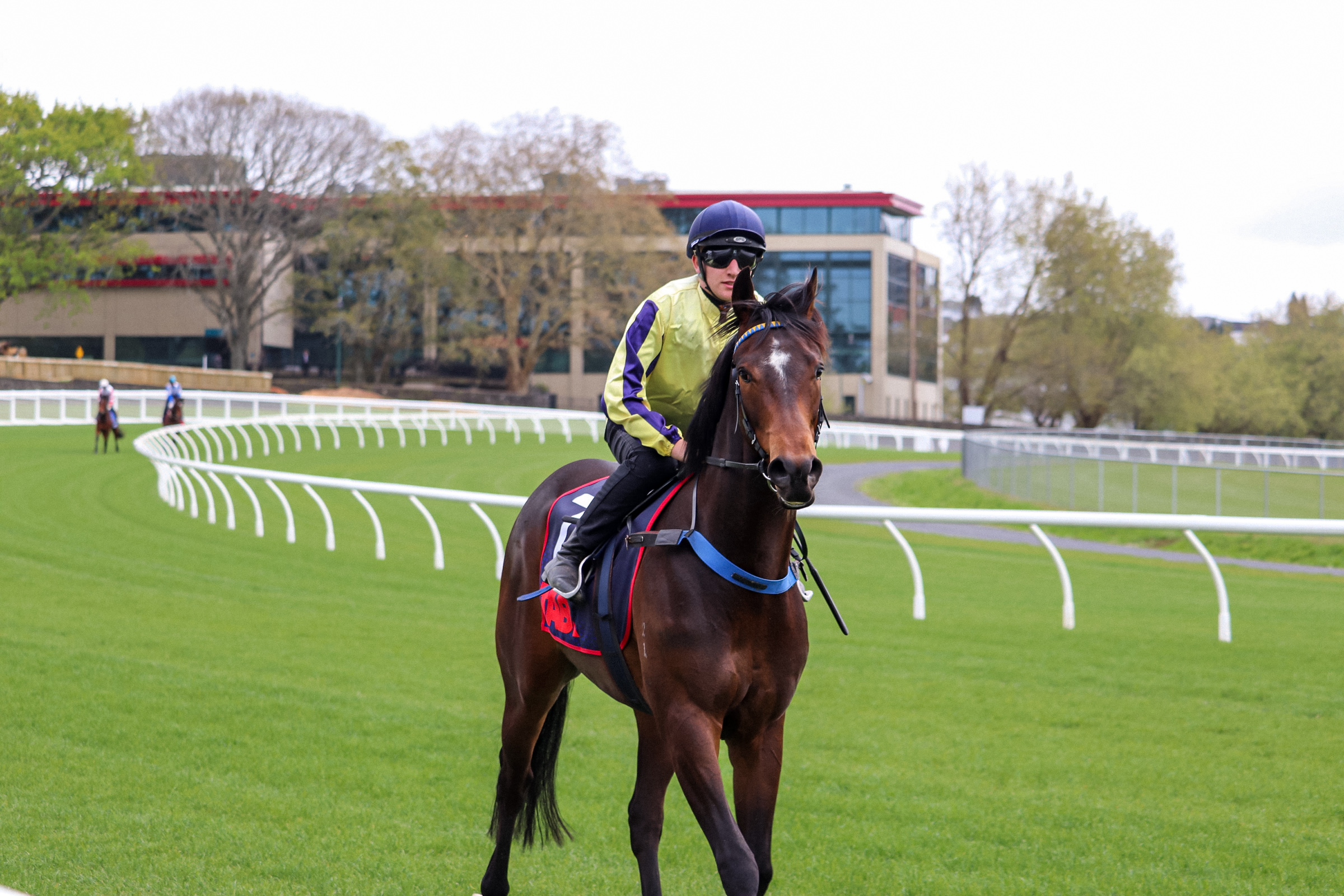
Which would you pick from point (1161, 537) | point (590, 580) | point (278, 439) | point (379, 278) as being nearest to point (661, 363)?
point (590, 580)

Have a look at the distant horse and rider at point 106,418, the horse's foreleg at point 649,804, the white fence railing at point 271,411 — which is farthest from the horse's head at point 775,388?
the white fence railing at point 271,411

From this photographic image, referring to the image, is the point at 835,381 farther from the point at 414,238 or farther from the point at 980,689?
the point at 980,689

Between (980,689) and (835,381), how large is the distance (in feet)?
169

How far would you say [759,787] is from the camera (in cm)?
327

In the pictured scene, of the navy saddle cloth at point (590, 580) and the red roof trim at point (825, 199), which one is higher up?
the red roof trim at point (825, 199)

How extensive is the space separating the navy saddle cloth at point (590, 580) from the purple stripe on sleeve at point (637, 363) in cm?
24

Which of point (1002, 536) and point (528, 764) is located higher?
point (528, 764)

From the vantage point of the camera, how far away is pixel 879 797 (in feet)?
16.4

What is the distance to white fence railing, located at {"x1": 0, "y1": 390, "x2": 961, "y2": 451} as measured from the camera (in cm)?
3238

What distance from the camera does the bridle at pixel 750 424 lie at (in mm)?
3027

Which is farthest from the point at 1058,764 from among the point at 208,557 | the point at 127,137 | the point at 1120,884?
the point at 127,137

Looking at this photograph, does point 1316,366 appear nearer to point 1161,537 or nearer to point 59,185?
point 1161,537

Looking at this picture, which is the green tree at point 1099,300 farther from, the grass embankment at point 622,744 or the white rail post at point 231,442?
the grass embankment at point 622,744

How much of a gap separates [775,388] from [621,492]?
847mm
